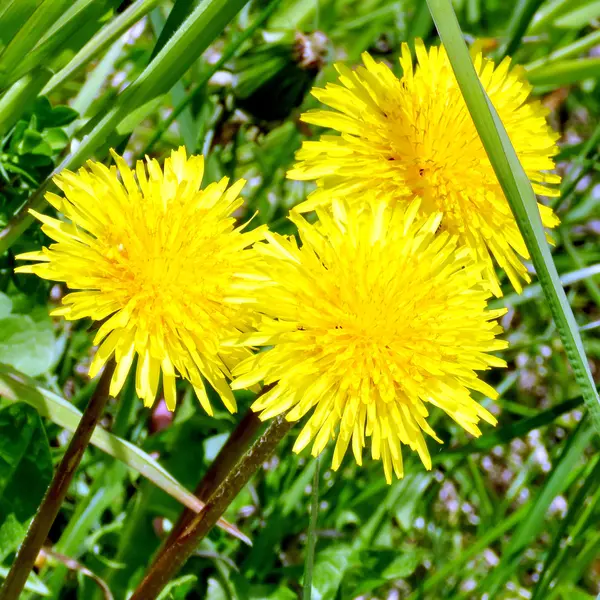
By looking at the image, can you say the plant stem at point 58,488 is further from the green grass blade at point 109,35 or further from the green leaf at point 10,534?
the green grass blade at point 109,35

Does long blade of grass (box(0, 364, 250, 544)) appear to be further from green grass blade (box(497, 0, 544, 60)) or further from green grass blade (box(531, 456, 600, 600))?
green grass blade (box(497, 0, 544, 60))

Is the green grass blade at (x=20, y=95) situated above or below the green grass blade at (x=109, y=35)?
below

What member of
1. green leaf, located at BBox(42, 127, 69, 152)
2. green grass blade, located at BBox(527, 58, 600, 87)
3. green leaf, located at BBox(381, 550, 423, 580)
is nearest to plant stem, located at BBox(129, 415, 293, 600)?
green leaf, located at BBox(381, 550, 423, 580)

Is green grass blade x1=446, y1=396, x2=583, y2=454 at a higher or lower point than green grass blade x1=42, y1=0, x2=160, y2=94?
lower

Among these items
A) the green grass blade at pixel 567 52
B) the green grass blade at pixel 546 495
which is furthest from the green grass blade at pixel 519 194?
the green grass blade at pixel 567 52

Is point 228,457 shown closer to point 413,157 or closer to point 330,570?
point 330,570

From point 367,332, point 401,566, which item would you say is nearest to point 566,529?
point 401,566
